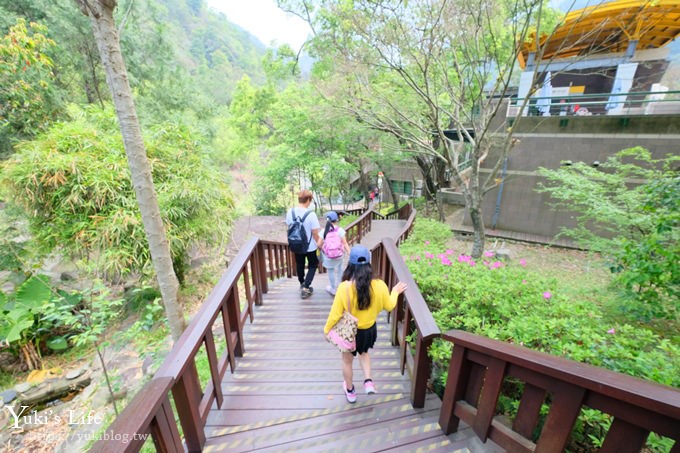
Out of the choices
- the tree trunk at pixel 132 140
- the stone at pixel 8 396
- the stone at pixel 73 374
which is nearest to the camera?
the tree trunk at pixel 132 140

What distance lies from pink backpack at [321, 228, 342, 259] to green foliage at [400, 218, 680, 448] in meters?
0.92

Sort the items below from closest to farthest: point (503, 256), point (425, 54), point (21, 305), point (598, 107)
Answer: point (21, 305) → point (425, 54) → point (503, 256) → point (598, 107)

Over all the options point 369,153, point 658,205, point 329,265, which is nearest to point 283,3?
point 369,153

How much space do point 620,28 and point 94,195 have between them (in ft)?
43.8

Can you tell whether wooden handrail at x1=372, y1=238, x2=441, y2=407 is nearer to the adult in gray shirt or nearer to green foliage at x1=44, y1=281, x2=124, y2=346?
the adult in gray shirt

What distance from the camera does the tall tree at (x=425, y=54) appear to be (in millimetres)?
5641

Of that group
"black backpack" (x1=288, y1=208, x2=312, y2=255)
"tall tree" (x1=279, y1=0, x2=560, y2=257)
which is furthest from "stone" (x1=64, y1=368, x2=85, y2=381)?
"tall tree" (x1=279, y1=0, x2=560, y2=257)

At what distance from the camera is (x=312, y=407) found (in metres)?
2.12

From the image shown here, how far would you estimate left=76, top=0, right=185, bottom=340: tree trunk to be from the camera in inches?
92.1

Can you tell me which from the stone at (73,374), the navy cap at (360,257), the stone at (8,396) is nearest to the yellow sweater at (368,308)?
the navy cap at (360,257)

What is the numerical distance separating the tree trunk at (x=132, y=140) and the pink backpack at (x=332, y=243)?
1.77m

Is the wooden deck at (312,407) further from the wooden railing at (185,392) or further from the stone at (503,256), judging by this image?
the stone at (503,256)

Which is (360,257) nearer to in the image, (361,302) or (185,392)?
(361,302)

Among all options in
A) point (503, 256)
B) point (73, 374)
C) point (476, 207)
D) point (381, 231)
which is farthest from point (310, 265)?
point (503, 256)
